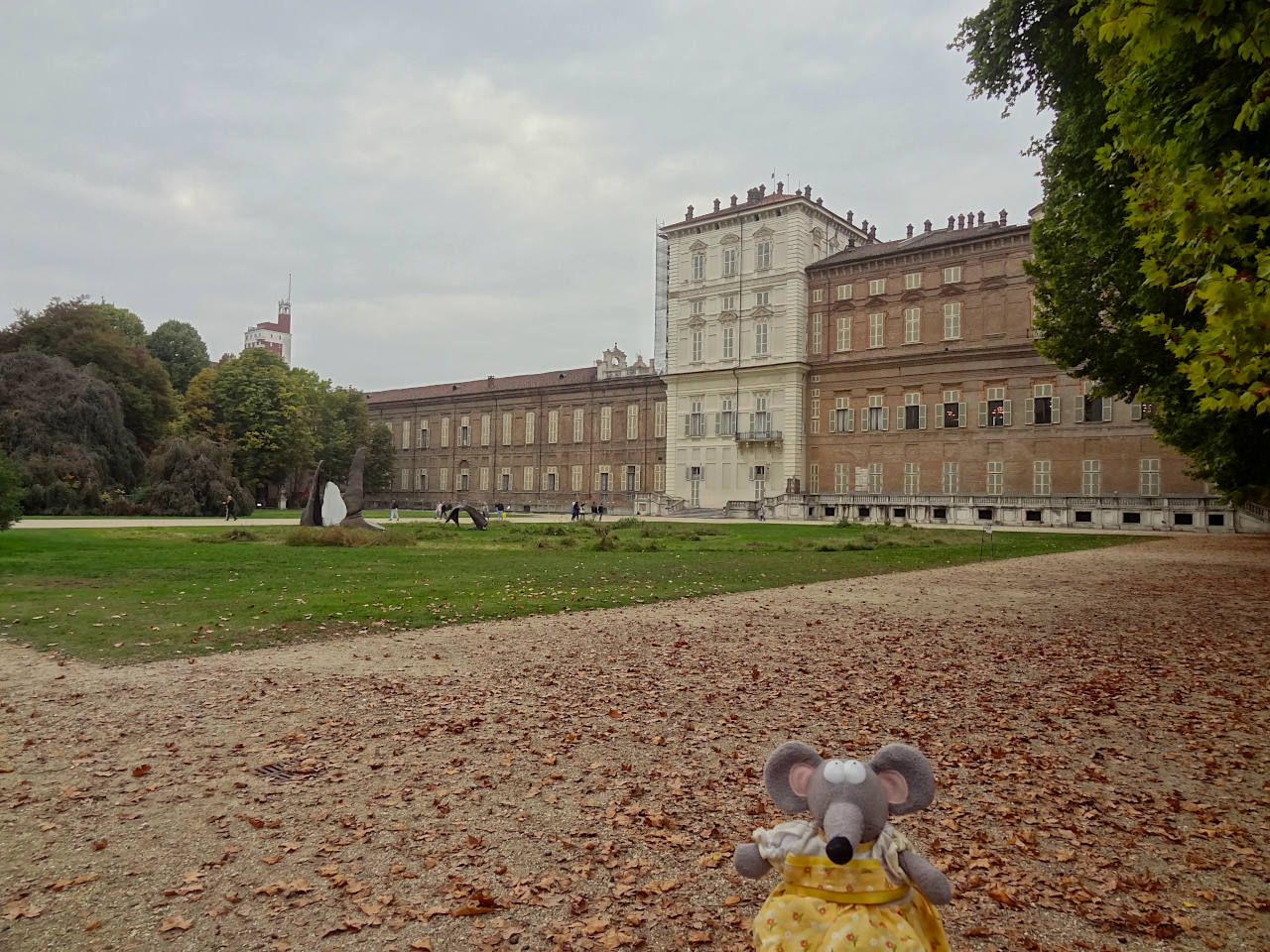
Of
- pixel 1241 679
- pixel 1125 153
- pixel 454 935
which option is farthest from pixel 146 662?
pixel 1125 153

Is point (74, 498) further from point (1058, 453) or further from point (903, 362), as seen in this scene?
point (1058, 453)

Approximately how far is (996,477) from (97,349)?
49.0 m

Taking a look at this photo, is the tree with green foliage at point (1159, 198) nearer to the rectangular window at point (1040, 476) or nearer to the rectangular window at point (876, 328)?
the rectangular window at point (1040, 476)

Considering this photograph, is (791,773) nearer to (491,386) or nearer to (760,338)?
(760,338)

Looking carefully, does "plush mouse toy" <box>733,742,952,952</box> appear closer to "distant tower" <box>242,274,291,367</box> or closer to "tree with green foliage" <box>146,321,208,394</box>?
"tree with green foliage" <box>146,321,208,394</box>

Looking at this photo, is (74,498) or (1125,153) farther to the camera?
(74,498)

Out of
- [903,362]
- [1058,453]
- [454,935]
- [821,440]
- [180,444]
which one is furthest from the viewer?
[821,440]

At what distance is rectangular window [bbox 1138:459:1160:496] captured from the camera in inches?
1612

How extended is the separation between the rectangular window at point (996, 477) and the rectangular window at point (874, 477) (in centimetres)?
615

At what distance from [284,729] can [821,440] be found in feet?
159

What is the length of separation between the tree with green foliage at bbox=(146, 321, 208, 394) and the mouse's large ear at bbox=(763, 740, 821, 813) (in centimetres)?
6648

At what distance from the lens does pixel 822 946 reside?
2334 millimetres

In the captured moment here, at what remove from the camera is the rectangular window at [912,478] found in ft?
157

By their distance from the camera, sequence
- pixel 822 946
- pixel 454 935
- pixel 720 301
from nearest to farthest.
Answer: pixel 822 946 → pixel 454 935 → pixel 720 301
